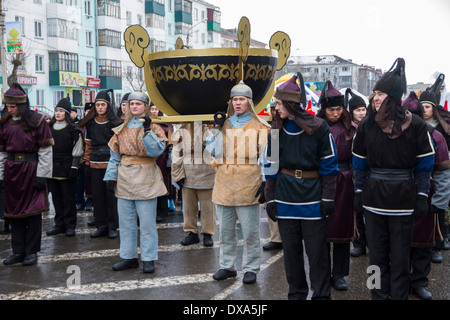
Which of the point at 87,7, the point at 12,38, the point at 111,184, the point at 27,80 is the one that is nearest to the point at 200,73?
the point at 111,184

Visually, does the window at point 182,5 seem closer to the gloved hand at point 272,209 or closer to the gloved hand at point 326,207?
the gloved hand at point 272,209

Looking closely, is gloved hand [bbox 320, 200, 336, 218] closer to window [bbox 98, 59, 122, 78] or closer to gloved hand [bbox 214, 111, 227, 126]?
gloved hand [bbox 214, 111, 227, 126]

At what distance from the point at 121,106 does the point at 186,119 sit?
471cm

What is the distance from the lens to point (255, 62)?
5.05m

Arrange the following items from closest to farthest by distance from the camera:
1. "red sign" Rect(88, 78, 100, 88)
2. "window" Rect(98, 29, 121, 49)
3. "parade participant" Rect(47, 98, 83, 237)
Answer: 1. "parade participant" Rect(47, 98, 83, 237)
2. "red sign" Rect(88, 78, 100, 88)
3. "window" Rect(98, 29, 121, 49)

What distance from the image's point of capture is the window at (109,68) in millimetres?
41438

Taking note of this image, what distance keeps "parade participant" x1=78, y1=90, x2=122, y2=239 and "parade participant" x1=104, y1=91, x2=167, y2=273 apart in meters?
1.74

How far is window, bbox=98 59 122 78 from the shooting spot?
41.4 metres

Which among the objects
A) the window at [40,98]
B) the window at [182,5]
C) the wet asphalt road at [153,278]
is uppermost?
the window at [182,5]

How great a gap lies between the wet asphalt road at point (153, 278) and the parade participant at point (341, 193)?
24 cm

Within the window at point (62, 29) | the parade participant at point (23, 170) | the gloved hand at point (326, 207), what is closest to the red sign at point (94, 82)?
the window at point (62, 29)

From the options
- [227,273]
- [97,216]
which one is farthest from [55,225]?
[227,273]

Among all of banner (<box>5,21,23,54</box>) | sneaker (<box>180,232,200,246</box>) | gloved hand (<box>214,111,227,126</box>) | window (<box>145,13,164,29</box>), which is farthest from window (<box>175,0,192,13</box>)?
gloved hand (<box>214,111,227,126</box>)

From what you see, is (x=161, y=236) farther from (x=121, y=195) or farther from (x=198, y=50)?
(x=198, y=50)
